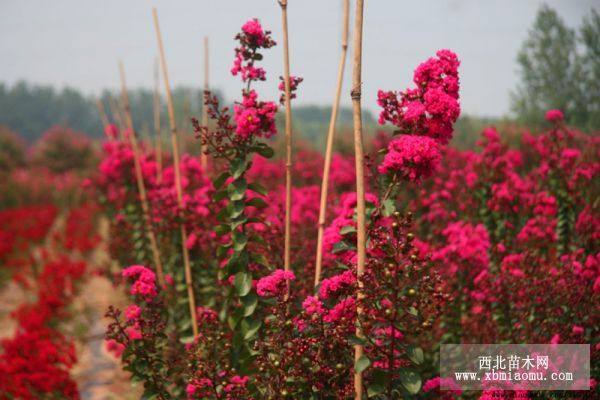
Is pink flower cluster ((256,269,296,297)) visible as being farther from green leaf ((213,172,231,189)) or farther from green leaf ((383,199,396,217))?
green leaf ((213,172,231,189))

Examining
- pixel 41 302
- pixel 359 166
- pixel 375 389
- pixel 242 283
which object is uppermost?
pixel 359 166

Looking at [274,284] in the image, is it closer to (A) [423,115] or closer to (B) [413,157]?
(B) [413,157]

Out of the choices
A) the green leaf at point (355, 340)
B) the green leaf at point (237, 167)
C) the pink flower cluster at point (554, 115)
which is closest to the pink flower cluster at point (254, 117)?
the green leaf at point (237, 167)

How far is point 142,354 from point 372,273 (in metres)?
1.24

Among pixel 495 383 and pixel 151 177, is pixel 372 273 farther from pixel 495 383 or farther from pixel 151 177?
pixel 151 177

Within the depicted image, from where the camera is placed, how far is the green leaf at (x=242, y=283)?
2.56 metres

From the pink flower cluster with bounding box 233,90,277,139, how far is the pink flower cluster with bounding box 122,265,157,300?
2.93 feet

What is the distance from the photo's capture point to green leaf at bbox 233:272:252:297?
2.56m

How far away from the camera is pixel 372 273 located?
1.92 m

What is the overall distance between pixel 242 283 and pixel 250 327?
0.24m

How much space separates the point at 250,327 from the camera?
2.56 m

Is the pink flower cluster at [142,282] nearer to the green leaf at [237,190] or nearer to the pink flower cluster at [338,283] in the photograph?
the green leaf at [237,190]

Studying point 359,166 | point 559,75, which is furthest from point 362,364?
point 559,75

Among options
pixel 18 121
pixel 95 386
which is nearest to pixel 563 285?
pixel 95 386
